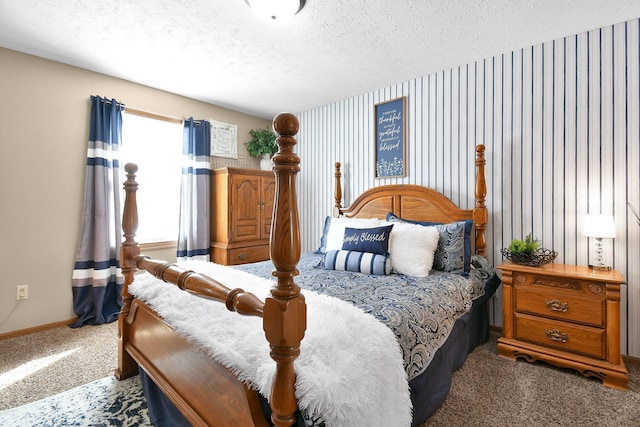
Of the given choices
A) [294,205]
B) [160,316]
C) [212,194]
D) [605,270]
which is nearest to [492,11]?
[605,270]

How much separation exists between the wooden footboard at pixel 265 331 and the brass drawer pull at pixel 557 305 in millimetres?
2019

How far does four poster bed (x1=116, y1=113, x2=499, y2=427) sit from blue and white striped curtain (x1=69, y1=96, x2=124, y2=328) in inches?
51.4

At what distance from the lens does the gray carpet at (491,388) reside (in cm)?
162

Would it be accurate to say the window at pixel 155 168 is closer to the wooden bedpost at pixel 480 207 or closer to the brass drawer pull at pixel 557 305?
the wooden bedpost at pixel 480 207

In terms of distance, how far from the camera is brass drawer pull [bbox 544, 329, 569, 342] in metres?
2.05

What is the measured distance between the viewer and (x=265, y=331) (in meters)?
0.90

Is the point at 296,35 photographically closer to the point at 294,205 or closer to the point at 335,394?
the point at 294,205

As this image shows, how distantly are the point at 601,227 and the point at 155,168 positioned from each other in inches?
163

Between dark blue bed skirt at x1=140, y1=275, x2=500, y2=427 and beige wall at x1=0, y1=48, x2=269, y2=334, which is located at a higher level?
beige wall at x1=0, y1=48, x2=269, y2=334

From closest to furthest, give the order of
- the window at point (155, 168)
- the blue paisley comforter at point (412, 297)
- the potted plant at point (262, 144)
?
the blue paisley comforter at point (412, 297)
the window at point (155, 168)
the potted plant at point (262, 144)

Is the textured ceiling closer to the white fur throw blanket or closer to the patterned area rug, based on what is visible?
the white fur throw blanket

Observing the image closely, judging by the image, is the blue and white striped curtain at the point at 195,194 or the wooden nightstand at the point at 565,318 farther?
the blue and white striped curtain at the point at 195,194

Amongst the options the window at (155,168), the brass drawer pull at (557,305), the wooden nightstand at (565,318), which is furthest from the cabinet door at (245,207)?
the brass drawer pull at (557,305)

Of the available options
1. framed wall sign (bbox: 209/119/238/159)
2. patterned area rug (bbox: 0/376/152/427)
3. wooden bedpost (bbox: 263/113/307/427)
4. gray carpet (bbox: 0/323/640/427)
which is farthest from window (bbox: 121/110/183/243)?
wooden bedpost (bbox: 263/113/307/427)
